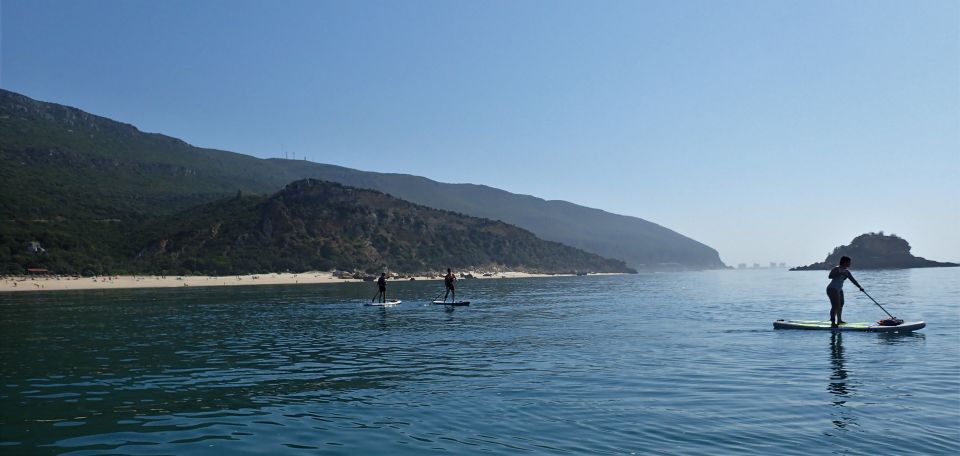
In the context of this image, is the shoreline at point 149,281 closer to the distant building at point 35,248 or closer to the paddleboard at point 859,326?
the distant building at point 35,248

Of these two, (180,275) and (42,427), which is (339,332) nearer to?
(42,427)

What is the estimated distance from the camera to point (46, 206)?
124 m

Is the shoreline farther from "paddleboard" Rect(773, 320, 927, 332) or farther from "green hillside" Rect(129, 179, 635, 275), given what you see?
"paddleboard" Rect(773, 320, 927, 332)

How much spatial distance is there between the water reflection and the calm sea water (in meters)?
0.08

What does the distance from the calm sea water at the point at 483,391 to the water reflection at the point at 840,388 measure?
0.26 feet

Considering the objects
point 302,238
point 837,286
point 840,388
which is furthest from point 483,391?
point 302,238

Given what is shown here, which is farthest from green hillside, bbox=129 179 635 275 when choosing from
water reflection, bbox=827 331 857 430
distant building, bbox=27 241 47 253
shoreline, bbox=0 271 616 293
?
water reflection, bbox=827 331 857 430

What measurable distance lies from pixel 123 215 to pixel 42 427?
14947cm

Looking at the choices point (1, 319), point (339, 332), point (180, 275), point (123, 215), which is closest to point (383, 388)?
point (339, 332)

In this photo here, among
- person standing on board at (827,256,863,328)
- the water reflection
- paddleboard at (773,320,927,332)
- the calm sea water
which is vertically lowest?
the calm sea water

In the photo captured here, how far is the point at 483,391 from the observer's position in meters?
15.8

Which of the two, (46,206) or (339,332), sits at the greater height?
(46,206)

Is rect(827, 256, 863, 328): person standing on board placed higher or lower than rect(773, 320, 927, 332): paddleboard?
higher

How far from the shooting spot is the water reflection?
40.5 feet
